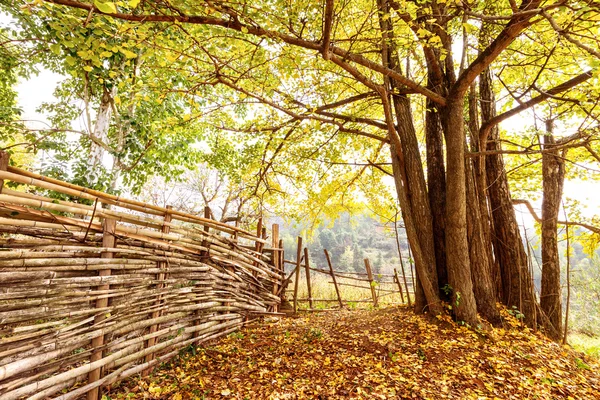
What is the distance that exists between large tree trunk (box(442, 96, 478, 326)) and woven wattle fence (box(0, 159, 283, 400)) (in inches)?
123

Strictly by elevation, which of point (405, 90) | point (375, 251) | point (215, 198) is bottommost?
point (375, 251)

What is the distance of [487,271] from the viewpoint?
12.1 ft

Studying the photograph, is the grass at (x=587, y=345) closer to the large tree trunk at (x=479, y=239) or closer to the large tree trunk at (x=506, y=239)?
the large tree trunk at (x=506, y=239)

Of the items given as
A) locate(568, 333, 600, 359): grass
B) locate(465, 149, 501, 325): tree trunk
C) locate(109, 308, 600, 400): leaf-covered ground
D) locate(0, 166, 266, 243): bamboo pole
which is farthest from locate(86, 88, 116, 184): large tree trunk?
locate(568, 333, 600, 359): grass

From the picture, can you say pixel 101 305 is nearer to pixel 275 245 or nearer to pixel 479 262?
pixel 275 245

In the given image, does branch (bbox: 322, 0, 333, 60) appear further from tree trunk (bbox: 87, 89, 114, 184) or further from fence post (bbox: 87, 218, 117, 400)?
tree trunk (bbox: 87, 89, 114, 184)

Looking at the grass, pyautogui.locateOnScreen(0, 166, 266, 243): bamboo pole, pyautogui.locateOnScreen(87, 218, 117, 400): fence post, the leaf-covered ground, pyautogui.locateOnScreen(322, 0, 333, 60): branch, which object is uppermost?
pyautogui.locateOnScreen(322, 0, 333, 60): branch

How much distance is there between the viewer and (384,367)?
2643 mm

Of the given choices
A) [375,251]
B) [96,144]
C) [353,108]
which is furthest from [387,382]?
[375,251]

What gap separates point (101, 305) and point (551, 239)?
6.02 m

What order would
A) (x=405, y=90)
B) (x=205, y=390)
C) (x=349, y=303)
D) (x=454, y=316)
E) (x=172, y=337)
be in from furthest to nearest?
(x=349, y=303)
(x=405, y=90)
(x=454, y=316)
(x=172, y=337)
(x=205, y=390)

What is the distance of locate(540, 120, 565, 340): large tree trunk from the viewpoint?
406cm

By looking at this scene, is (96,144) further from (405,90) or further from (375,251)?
(375,251)

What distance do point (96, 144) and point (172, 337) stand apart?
13.7ft
